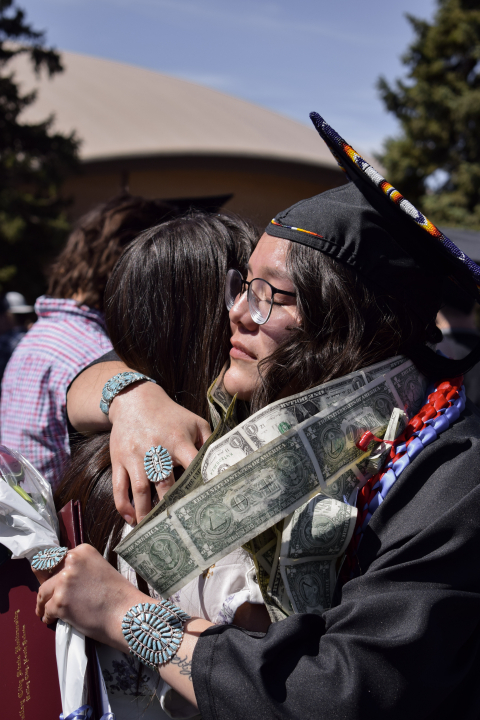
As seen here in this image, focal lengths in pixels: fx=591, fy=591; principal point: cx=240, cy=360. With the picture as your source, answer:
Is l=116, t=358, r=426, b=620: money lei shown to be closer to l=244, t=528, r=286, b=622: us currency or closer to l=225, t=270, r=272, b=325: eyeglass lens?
l=244, t=528, r=286, b=622: us currency

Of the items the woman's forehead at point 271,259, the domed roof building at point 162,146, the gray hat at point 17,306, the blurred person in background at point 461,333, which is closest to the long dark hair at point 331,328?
the woman's forehead at point 271,259

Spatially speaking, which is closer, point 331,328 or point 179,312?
point 331,328

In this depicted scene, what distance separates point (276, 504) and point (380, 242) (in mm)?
715

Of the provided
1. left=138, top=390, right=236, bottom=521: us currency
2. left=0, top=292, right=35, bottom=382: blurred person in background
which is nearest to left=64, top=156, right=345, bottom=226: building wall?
left=0, top=292, right=35, bottom=382: blurred person in background

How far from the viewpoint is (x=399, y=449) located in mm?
1439

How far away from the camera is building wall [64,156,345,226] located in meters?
21.9

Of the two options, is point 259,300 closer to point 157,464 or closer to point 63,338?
point 157,464

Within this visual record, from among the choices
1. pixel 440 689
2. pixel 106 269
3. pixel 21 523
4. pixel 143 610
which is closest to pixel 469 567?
pixel 440 689

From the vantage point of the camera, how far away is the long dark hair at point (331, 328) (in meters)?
1.53

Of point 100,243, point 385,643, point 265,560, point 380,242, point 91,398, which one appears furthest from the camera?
point 100,243

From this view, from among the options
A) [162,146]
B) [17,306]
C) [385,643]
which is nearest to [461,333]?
[385,643]

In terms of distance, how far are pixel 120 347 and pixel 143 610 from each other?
0.87m

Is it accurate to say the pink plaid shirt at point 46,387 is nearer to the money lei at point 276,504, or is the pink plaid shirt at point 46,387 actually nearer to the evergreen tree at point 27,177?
the money lei at point 276,504

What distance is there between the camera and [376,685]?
1156 millimetres
